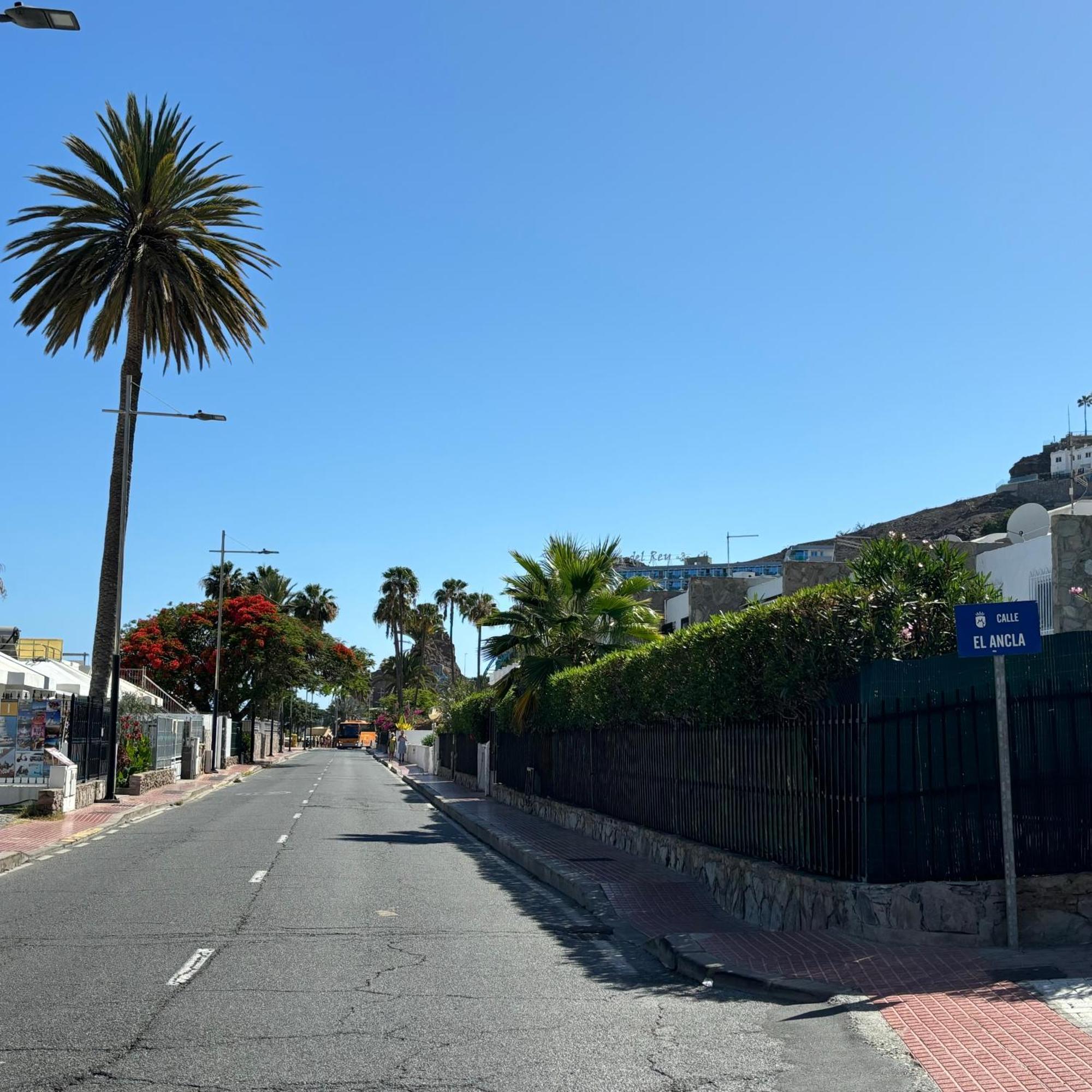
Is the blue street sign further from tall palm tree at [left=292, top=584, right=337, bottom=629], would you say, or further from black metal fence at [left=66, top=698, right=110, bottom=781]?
tall palm tree at [left=292, top=584, right=337, bottom=629]

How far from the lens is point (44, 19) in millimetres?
10969

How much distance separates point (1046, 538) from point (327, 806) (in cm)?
1940

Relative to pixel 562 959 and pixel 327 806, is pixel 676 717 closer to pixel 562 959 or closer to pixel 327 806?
pixel 562 959

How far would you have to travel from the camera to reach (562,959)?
32.4 ft

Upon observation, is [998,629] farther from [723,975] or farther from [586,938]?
[586,938]

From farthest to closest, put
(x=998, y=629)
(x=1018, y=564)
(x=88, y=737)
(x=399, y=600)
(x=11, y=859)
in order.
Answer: (x=399, y=600) < (x=88, y=737) < (x=1018, y=564) < (x=11, y=859) < (x=998, y=629)

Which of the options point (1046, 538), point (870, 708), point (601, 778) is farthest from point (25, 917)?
point (1046, 538)

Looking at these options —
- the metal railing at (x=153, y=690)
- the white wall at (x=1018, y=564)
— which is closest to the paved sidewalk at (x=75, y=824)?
the metal railing at (x=153, y=690)

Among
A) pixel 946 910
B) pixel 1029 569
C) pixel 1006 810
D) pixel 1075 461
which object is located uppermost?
pixel 1075 461

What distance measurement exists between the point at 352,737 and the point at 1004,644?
5392 inches

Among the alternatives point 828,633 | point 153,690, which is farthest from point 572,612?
point 153,690

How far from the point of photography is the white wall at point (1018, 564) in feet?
65.3

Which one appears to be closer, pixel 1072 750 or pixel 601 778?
pixel 1072 750

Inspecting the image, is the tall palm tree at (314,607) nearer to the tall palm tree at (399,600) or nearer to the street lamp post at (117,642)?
the tall palm tree at (399,600)
